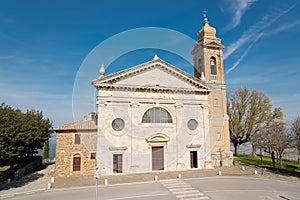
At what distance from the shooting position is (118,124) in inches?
821

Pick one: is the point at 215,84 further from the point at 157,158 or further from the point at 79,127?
the point at 79,127

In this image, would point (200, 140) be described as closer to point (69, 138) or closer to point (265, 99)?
point (69, 138)

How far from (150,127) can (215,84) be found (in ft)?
30.7

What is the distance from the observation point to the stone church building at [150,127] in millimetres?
20172

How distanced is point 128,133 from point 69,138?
5.68 meters

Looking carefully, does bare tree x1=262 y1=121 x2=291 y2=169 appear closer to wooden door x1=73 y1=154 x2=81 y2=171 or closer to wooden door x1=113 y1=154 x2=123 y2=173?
wooden door x1=113 y1=154 x2=123 y2=173

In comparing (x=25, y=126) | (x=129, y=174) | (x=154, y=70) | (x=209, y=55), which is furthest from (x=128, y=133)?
(x=209, y=55)

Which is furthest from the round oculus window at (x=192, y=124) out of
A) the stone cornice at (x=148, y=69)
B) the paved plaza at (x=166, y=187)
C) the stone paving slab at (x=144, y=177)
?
the paved plaza at (x=166, y=187)

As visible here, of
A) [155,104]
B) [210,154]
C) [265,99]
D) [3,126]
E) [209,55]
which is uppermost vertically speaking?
[209,55]

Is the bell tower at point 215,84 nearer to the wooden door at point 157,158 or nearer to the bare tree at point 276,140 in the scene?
the bare tree at point 276,140

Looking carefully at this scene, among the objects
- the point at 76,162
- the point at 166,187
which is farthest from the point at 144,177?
the point at 76,162

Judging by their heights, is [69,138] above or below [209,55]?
below

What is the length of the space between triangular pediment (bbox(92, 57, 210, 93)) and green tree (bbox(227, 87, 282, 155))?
1474cm

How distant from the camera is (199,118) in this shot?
2336cm
